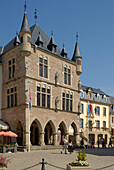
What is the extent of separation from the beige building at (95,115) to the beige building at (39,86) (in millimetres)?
11541

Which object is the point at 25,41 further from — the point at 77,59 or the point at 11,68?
the point at 77,59

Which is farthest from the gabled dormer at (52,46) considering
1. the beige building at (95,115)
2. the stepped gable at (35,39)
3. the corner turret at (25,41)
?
the beige building at (95,115)

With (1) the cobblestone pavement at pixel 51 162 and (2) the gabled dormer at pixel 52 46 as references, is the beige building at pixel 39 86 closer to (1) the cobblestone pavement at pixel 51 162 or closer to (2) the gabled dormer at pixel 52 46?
(2) the gabled dormer at pixel 52 46

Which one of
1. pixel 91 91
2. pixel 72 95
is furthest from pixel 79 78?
pixel 91 91

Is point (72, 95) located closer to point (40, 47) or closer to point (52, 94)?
point (52, 94)

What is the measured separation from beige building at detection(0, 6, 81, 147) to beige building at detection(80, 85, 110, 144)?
11.5 meters

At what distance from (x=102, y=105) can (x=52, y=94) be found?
23.6m

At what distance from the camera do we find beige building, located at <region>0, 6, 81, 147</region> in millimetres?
28500

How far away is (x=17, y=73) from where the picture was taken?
2945cm

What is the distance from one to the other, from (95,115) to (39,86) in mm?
23353

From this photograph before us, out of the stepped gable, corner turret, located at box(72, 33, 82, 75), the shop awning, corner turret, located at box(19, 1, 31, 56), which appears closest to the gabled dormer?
the stepped gable

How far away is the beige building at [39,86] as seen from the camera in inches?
1122

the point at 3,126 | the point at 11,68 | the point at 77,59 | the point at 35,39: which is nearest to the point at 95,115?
the point at 77,59

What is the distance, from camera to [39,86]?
29906mm
